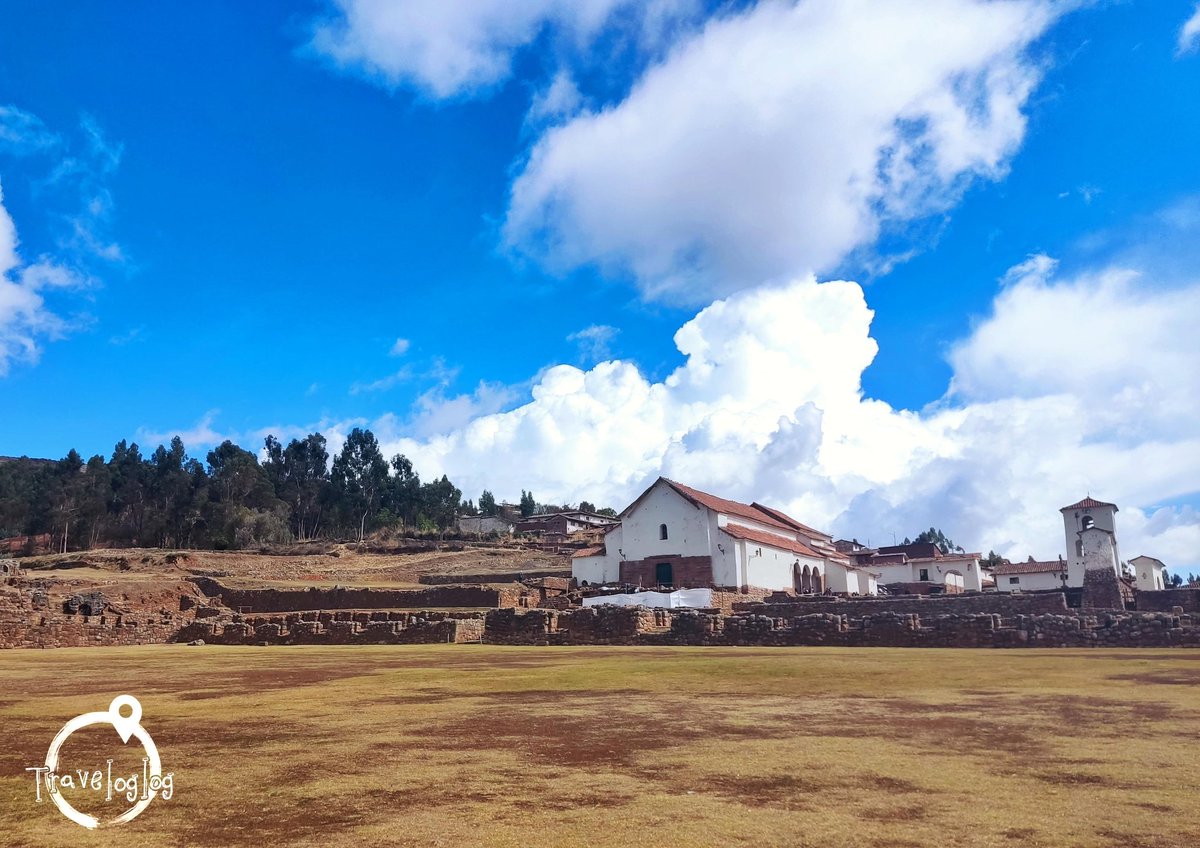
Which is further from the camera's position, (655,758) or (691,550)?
(691,550)

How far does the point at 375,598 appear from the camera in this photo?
44531mm

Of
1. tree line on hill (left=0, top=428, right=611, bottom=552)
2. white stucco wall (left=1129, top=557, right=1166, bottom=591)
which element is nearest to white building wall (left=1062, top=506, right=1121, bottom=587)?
white stucco wall (left=1129, top=557, right=1166, bottom=591)

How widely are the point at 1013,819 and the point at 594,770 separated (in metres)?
3.19

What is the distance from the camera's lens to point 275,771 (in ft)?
23.0

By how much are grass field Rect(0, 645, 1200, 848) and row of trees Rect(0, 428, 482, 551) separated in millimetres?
76702

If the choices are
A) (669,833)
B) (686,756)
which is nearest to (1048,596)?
(686,756)

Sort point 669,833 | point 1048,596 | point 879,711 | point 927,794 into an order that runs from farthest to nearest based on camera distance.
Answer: point 1048,596, point 879,711, point 927,794, point 669,833

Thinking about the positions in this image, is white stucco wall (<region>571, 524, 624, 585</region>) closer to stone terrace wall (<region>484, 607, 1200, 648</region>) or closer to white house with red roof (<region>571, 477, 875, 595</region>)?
white house with red roof (<region>571, 477, 875, 595</region>)

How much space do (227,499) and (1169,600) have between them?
270 feet

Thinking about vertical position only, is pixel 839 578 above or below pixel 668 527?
below

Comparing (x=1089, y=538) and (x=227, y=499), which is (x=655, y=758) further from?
(x=227, y=499)

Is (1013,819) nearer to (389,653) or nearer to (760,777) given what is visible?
(760,777)

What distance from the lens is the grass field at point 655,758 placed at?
5305 millimetres

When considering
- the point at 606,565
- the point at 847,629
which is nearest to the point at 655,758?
the point at 847,629
